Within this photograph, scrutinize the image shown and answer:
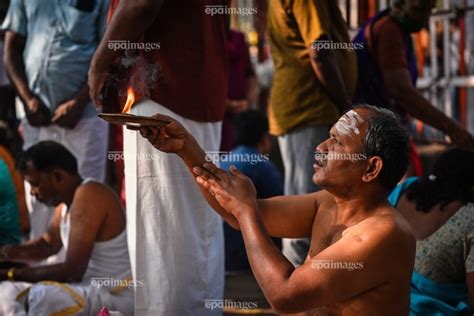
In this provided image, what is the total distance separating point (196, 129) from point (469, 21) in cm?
489

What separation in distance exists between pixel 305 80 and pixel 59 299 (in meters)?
1.72

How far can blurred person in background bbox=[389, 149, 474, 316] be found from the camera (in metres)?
4.08

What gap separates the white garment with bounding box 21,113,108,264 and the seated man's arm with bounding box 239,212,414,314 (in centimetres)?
253

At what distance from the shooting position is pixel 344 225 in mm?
3295

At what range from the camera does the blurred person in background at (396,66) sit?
5.10m

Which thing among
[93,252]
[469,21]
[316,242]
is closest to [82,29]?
[93,252]

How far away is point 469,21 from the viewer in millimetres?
8352

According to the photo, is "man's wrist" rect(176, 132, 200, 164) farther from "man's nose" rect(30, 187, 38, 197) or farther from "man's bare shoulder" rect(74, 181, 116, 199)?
"man's nose" rect(30, 187, 38, 197)

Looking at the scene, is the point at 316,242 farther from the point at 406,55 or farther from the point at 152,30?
the point at 406,55

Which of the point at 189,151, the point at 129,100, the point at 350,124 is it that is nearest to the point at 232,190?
the point at 189,151

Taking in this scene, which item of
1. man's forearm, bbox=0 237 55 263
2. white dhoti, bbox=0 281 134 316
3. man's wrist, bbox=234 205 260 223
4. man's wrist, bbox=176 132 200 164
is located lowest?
white dhoti, bbox=0 281 134 316

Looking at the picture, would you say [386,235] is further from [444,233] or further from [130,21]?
[130,21]

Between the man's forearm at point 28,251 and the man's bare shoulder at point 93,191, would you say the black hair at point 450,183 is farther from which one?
the man's forearm at point 28,251

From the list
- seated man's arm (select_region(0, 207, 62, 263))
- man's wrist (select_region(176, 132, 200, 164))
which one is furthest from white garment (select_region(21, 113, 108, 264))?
man's wrist (select_region(176, 132, 200, 164))
